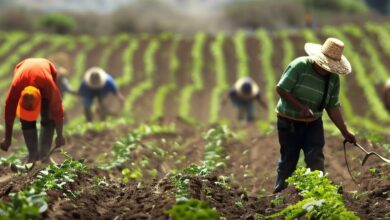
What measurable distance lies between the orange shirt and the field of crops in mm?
536

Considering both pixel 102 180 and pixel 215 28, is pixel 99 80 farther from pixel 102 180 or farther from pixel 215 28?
pixel 215 28

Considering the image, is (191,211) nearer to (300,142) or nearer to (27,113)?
(300,142)

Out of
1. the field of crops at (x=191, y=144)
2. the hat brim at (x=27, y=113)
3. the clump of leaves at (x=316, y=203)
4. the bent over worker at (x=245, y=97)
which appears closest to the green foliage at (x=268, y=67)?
the field of crops at (x=191, y=144)

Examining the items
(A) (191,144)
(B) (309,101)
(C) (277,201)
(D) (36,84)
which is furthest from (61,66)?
(C) (277,201)

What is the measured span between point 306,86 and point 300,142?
708mm

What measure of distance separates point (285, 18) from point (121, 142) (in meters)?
37.1

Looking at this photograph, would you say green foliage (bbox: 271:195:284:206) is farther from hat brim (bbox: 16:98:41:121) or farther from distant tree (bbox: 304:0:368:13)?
distant tree (bbox: 304:0:368:13)

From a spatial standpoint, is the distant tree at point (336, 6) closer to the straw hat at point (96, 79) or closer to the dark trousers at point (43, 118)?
the straw hat at point (96, 79)

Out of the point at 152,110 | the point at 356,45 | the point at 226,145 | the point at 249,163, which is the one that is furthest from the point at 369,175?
the point at 356,45

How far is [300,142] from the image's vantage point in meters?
8.51

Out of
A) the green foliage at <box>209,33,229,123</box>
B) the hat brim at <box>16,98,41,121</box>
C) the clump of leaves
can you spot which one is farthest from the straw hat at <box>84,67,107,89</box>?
the clump of leaves

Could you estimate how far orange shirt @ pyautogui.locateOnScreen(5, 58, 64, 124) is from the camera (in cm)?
877

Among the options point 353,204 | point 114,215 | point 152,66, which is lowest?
point 152,66

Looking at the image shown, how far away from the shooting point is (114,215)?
6.21 meters
